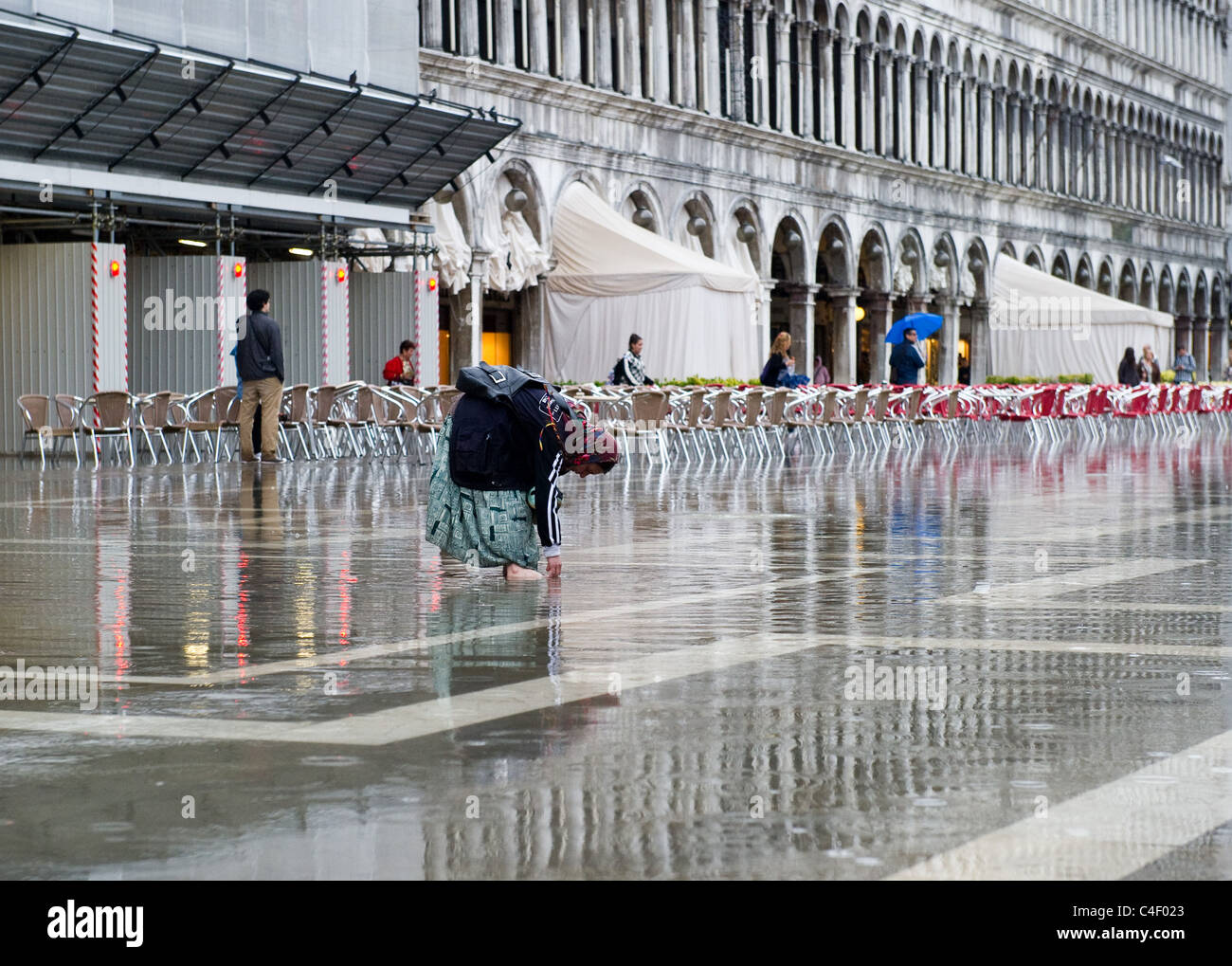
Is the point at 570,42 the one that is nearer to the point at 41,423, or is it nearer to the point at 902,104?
the point at 902,104

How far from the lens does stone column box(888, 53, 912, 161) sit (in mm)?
51656

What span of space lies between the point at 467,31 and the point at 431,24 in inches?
38.9

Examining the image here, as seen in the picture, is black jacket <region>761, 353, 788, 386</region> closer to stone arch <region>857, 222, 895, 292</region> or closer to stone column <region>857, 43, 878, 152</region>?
stone arch <region>857, 222, 895, 292</region>

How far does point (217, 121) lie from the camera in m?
26.0

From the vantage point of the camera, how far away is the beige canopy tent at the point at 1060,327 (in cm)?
4575

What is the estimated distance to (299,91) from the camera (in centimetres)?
2688

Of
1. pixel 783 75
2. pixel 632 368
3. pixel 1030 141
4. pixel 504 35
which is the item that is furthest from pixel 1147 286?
pixel 632 368

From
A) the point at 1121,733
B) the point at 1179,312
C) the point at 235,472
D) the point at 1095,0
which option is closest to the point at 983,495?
the point at 235,472

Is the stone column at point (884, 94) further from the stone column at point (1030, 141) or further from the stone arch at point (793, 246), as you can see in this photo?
the stone column at point (1030, 141)

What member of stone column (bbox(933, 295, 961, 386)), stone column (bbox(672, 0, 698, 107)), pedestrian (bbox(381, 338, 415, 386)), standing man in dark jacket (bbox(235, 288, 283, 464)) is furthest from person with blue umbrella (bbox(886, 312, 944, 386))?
stone column (bbox(933, 295, 961, 386))

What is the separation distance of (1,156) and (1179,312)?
182ft

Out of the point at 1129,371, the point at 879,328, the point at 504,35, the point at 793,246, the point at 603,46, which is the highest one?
the point at 603,46

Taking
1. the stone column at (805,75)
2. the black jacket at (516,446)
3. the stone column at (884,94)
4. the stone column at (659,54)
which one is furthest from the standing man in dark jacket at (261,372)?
the stone column at (884,94)
